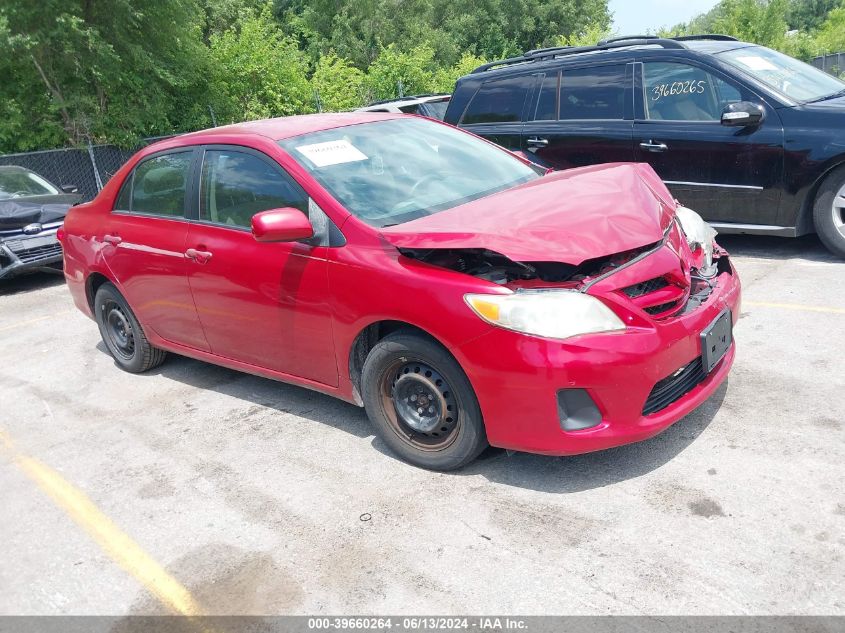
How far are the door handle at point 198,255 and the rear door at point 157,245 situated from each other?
0.07 metres

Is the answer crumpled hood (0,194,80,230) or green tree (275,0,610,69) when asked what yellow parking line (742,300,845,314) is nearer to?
crumpled hood (0,194,80,230)

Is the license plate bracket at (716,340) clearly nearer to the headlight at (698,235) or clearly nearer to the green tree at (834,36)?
the headlight at (698,235)

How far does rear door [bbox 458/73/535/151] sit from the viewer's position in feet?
25.7

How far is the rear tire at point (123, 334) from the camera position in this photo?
5.63 meters

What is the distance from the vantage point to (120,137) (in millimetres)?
17484

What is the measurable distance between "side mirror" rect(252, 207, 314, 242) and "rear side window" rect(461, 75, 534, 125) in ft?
14.9

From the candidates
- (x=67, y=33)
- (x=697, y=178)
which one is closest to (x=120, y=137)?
(x=67, y=33)

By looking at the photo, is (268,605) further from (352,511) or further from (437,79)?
(437,79)

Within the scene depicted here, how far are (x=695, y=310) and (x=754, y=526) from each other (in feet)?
3.26

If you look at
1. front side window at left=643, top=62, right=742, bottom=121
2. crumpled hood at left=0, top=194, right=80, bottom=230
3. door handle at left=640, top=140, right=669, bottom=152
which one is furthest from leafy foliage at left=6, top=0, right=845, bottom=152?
door handle at left=640, top=140, right=669, bottom=152

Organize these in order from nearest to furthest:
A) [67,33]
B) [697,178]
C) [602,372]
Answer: [602,372]
[697,178]
[67,33]

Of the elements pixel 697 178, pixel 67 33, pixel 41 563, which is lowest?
pixel 41 563

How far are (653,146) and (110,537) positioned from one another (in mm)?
5376

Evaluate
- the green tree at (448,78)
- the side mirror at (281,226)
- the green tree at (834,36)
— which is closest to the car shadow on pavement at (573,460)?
the side mirror at (281,226)
